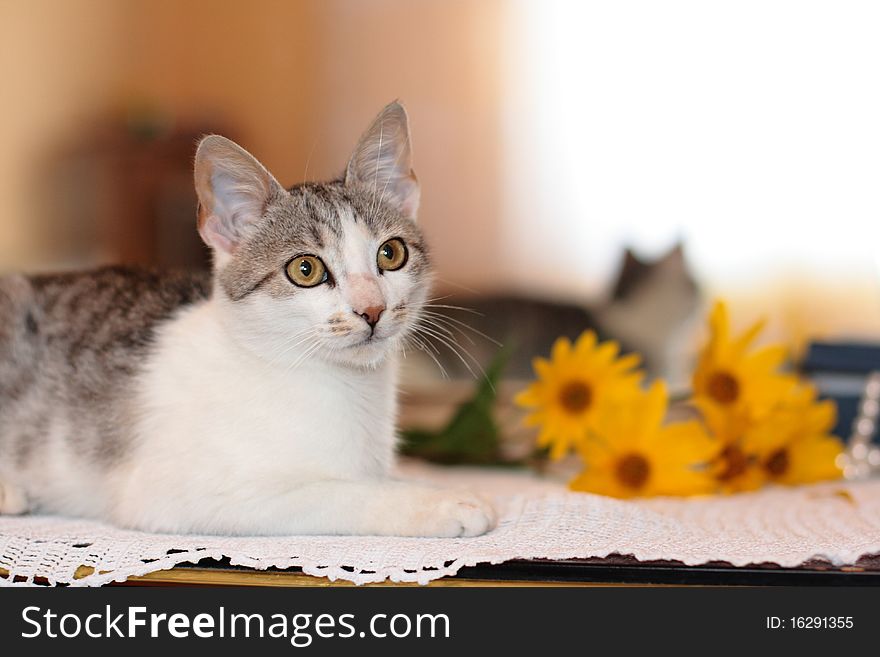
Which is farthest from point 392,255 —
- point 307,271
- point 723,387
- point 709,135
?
point 709,135

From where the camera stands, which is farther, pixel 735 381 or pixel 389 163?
pixel 735 381

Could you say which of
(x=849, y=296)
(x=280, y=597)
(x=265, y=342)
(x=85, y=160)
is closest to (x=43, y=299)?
(x=265, y=342)

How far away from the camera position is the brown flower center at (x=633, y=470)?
168 cm

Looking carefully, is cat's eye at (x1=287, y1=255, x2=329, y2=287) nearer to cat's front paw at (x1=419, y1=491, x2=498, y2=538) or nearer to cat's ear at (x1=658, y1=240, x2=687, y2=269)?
cat's front paw at (x1=419, y1=491, x2=498, y2=538)

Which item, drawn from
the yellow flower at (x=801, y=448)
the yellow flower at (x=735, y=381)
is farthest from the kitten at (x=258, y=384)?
the yellow flower at (x=801, y=448)

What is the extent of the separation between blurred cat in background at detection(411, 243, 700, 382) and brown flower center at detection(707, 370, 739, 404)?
125 centimetres

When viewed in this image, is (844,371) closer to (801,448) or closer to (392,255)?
(801,448)

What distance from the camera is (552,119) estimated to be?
3.05 metres

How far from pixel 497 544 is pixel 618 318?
206 cm

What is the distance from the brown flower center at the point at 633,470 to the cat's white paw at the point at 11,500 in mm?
1054

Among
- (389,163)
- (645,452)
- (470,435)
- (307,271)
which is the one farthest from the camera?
(470,435)

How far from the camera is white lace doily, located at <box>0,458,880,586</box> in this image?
1.13 metres

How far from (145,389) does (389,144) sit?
0.57 m

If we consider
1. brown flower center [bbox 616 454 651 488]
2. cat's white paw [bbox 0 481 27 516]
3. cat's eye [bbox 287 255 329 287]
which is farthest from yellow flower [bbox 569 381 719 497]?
cat's white paw [bbox 0 481 27 516]
